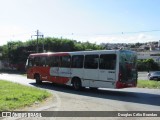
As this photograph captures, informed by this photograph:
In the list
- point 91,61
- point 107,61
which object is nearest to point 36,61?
point 91,61

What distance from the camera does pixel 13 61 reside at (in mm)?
81250

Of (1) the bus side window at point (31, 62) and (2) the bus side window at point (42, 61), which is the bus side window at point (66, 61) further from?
(1) the bus side window at point (31, 62)

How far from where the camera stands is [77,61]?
2419cm

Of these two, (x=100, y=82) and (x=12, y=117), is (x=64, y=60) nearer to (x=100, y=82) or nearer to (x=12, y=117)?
(x=100, y=82)

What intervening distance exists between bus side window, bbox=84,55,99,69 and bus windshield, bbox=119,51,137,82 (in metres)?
1.98

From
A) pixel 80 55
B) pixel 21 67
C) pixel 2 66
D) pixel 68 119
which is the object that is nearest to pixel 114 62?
pixel 80 55

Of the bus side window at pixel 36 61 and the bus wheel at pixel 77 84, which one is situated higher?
the bus side window at pixel 36 61

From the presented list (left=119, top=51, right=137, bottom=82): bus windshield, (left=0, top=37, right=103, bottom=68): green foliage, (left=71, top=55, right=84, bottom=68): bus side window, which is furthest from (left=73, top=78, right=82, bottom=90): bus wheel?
(left=0, top=37, right=103, bottom=68): green foliage

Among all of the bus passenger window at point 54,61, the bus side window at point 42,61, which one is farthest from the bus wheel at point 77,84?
the bus side window at point 42,61

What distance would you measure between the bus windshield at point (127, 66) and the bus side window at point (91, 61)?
1.98m

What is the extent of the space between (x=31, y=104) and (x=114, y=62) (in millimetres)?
7157

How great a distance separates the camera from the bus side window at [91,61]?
22.2 meters

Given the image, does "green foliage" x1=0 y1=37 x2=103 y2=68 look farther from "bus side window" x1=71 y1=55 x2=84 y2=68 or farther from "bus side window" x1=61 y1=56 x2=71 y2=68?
"bus side window" x1=71 y1=55 x2=84 y2=68

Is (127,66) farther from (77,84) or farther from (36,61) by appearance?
(36,61)
